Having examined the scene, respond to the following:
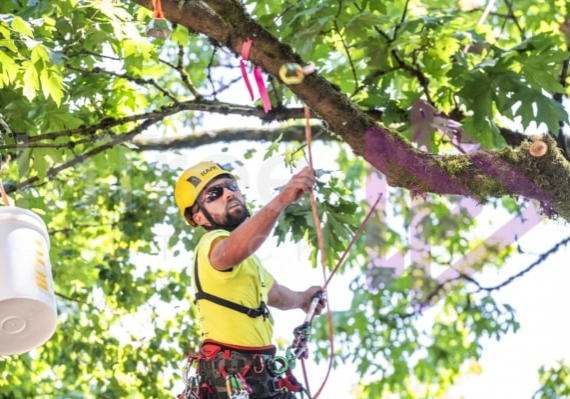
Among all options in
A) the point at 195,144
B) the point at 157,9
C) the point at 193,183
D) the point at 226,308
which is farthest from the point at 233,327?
the point at 195,144

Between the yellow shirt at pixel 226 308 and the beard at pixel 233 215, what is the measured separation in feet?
0.46

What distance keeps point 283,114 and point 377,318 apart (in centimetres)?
353

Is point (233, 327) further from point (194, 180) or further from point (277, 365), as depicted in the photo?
point (194, 180)

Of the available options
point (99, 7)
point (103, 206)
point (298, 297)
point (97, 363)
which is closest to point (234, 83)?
point (103, 206)

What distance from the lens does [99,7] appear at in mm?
4191

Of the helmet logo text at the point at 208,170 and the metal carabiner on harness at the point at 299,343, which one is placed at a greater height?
the helmet logo text at the point at 208,170

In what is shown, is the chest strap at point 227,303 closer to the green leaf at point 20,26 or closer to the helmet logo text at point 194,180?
the helmet logo text at point 194,180

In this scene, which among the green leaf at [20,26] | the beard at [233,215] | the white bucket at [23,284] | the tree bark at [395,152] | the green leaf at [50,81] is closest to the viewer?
the white bucket at [23,284]

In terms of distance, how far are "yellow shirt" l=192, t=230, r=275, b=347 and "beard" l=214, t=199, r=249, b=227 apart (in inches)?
5.6

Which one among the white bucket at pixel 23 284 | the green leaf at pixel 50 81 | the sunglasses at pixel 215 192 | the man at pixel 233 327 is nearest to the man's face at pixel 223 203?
the sunglasses at pixel 215 192

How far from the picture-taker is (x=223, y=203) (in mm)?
3680

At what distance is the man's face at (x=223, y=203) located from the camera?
12.0 ft

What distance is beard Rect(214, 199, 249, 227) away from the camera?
3652 mm

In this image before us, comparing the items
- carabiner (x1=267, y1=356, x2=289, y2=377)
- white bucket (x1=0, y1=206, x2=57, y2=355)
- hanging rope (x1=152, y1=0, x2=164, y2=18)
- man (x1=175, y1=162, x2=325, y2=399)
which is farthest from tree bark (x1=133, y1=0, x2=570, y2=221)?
white bucket (x1=0, y1=206, x2=57, y2=355)
